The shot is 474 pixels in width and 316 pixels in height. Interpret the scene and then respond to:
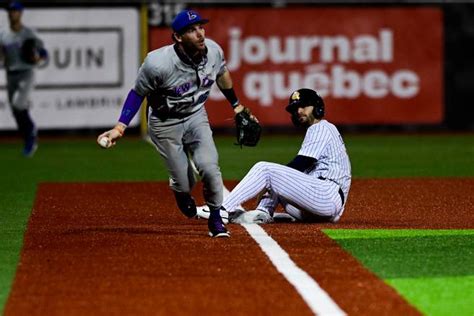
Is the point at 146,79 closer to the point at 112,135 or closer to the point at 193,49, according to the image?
the point at 193,49

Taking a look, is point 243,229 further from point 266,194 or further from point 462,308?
point 462,308

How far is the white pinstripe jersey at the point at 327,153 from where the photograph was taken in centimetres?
1015

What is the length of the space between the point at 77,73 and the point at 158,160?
3879 millimetres

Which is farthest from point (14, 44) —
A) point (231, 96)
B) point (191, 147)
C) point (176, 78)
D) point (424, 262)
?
point (424, 262)

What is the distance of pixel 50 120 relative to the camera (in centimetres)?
2148

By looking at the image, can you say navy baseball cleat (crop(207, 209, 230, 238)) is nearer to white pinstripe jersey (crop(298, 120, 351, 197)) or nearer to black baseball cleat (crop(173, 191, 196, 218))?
black baseball cleat (crop(173, 191, 196, 218))

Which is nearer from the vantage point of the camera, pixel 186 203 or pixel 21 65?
pixel 186 203

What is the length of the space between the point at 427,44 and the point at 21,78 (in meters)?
7.30

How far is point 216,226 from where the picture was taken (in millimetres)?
9516

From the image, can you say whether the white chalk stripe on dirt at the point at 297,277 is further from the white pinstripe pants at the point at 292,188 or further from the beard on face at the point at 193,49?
the beard on face at the point at 193,49

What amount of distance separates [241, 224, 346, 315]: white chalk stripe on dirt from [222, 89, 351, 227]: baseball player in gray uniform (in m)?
0.35

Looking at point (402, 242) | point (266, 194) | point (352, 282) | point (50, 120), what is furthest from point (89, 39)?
point (352, 282)

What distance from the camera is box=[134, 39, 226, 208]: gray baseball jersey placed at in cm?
951

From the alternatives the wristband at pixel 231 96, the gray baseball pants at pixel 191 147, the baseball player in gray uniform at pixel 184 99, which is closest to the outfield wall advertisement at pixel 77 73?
the wristband at pixel 231 96
